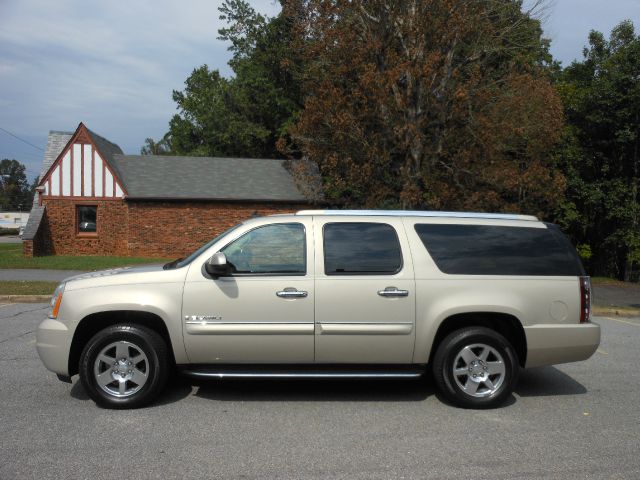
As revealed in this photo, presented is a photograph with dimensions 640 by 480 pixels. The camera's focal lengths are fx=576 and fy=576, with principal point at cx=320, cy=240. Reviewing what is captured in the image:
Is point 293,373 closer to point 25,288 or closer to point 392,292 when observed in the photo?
point 392,292

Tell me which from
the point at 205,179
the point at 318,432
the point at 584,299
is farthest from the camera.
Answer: the point at 205,179

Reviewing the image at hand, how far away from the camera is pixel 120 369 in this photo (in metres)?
5.32

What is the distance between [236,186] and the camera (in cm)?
2678

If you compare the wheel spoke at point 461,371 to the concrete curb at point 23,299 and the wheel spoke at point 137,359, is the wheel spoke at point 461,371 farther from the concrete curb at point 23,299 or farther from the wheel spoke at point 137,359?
the concrete curb at point 23,299

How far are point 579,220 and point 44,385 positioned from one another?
71.3 ft

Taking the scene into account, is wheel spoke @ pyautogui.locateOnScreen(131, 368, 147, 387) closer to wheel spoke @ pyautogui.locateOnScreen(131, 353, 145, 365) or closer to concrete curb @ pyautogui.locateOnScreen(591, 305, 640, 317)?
wheel spoke @ pyautogui.locateOnScreen(131, 353, 145, 365)

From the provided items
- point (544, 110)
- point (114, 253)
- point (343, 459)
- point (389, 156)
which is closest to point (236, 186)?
point (114, 253)

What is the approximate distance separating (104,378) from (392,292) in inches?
109

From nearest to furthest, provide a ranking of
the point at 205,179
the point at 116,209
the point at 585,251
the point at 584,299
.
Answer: the point at 584,299
the point at 585,251
the point at 116,209
the point at 205,179

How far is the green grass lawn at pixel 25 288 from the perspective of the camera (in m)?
12.9

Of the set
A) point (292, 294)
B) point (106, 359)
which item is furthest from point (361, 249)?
point (106, 359)

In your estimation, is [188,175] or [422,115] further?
[188,175]

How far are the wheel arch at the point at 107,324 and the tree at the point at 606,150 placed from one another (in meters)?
19.4

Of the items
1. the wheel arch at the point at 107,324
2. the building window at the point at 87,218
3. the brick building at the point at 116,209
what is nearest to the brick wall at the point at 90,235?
the brick building at the point at 116,209
